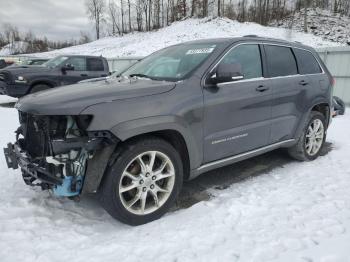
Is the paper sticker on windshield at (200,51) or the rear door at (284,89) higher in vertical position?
the paper sticker on windshield at (200,51)

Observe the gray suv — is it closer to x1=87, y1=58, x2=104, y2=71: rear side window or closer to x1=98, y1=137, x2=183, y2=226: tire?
x1=98, y1=137, x2=183, y2=226: tire

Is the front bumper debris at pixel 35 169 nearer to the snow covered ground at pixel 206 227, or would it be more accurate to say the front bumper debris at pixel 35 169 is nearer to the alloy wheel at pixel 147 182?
the snow covered ground at pixel 206 227

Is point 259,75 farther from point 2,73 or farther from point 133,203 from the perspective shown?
point 2,73

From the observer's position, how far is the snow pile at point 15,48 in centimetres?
5707

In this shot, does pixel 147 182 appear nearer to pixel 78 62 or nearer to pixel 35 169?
pixel 35 169

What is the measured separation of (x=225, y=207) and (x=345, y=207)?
1.24 m

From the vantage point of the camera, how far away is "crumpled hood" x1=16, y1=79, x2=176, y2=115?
272 centimetres

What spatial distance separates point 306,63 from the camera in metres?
4.89

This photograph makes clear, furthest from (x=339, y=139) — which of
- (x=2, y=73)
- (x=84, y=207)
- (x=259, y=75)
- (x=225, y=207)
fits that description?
(x=2, y=73)

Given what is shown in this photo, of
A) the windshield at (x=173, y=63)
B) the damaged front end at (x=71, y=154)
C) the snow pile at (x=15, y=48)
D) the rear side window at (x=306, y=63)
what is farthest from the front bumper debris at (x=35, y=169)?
the snow pile at (x=15, y=48)

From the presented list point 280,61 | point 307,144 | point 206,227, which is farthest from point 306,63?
point 206,227

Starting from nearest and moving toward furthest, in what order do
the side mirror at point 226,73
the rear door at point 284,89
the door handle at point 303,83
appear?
1. the side mirror at point 226,73
2. the rear door at point 284,89
3. the door handle at point 303,83

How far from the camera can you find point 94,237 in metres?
2.95

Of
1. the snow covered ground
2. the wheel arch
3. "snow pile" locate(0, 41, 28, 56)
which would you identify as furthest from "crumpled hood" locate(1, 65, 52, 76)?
"snow pile" locate(0, 41, 28, 56)
